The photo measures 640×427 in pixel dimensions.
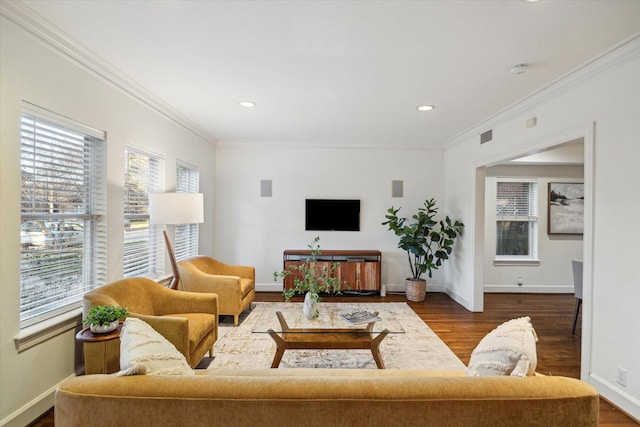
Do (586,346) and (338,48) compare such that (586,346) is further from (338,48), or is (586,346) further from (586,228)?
(338,48)

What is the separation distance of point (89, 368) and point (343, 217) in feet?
13.6

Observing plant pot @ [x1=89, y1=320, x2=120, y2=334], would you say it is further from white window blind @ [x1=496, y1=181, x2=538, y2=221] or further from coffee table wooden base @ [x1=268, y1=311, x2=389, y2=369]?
white window blind @ [x1=496, y1=181, x2=538, y2=221]

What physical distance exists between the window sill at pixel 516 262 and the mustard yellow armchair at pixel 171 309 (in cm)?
490

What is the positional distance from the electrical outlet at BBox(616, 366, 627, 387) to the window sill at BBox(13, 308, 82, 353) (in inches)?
159

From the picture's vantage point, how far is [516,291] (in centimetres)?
562

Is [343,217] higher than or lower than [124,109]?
lower

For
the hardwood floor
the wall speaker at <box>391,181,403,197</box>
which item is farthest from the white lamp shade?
the wall speaker at <box>391,181,403,197</box>

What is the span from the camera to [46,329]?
2.13 m

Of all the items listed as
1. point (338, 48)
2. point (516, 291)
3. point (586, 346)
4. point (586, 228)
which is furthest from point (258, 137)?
point (516, 291)

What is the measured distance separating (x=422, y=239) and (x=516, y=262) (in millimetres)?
1905

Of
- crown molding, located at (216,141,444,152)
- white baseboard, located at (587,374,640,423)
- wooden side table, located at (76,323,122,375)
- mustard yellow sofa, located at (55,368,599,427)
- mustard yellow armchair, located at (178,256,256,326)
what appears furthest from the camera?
crown molding, located at (216,141,444,152)

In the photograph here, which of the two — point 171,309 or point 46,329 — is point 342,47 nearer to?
point 171,309

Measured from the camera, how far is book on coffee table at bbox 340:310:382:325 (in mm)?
2879

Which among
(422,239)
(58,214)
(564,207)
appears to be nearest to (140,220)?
(58,214)
